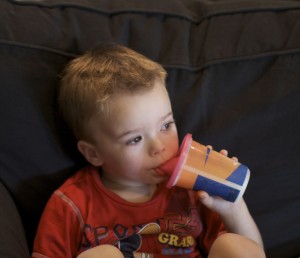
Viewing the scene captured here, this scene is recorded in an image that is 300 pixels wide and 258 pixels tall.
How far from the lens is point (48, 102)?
1013 mm

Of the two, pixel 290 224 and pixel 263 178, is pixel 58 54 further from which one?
pixel 290 224

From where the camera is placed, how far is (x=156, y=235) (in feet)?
3.34

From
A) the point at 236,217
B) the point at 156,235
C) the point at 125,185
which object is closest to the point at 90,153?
the point at 125,185

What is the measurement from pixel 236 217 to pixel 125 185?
275 mm

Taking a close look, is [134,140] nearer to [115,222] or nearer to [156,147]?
[156,147]

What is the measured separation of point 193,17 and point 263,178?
0.46m

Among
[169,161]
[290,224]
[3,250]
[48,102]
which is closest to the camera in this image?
[3,250]

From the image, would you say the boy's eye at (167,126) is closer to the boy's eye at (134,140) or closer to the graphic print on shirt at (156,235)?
the boy's eye at (134,140)

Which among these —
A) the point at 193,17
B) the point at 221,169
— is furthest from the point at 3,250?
the point at 193,17

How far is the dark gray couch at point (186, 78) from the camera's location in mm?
1008

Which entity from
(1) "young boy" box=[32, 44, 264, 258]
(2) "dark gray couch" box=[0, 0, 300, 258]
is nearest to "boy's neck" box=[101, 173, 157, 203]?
(1) "young boy" box=[32, 44, 264, 258]

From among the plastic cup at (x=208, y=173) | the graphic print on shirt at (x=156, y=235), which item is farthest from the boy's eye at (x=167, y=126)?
the graphic print on shirt at (x=156, y=235)

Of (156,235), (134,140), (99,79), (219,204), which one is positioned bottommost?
(156,235)

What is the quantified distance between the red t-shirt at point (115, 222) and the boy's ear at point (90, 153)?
44 mm
